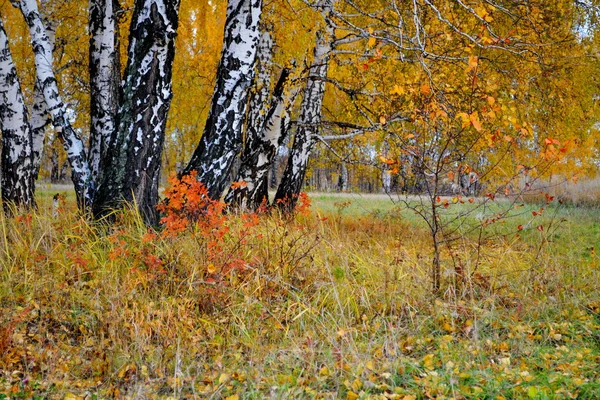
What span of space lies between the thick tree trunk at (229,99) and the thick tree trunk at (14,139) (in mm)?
2690

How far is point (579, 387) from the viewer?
2.55m

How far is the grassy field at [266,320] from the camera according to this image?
9.18ft

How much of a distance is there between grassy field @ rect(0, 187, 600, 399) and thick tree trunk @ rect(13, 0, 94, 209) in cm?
93

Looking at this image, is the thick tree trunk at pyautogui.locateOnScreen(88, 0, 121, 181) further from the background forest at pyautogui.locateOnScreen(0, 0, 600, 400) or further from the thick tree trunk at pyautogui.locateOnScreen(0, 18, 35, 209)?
the thick tree trunk at pyautogui.locateOnScreen(0, 18, 35, 209)

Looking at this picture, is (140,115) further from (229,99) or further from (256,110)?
(256,110)

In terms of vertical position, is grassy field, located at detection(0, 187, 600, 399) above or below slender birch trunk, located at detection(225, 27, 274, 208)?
below

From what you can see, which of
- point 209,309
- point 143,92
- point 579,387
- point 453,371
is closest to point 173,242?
point 209,309

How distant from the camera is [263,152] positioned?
6773 millimetres

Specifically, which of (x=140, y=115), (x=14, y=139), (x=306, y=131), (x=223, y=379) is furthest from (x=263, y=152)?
(x=223, y=379)

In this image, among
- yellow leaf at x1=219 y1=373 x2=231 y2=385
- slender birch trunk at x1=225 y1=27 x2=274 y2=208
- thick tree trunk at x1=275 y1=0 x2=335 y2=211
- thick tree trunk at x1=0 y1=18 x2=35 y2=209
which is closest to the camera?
yellow leaf at x1=219 y1=373 x2=231 y2=385

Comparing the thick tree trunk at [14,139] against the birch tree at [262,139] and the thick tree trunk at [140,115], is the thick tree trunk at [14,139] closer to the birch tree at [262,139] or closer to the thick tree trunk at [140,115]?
the thick tree trunk at [140,115]

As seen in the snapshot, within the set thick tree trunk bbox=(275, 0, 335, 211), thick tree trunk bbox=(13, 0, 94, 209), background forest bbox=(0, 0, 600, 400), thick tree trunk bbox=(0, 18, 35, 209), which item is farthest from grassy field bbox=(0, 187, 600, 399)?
thick tree trunk bbox=(275, 0, 335, 211)

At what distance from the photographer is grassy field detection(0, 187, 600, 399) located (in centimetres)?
280

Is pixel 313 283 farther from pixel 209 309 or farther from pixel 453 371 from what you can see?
pixel 453 371
